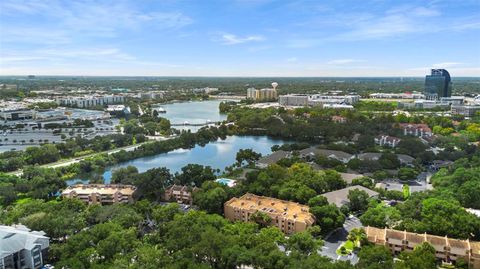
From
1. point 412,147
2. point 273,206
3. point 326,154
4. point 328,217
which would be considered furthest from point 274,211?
point 412,147

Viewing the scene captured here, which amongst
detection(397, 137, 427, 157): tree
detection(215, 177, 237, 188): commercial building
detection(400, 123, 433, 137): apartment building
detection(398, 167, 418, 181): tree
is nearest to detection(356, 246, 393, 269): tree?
detection(215, 177, 237, 188): commercial building

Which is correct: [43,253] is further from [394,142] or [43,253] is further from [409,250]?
[394,142]

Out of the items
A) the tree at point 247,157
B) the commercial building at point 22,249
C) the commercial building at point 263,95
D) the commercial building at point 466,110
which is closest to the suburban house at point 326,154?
the tree at point 247,157

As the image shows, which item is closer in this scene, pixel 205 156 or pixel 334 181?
pixel 334 181

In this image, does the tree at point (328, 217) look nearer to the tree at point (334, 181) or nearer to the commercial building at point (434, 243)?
the commercial building at point (434, 243)

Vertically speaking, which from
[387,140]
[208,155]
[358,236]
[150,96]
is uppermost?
A: [150,96]

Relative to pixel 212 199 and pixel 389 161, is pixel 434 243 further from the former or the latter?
pixel 389 161
